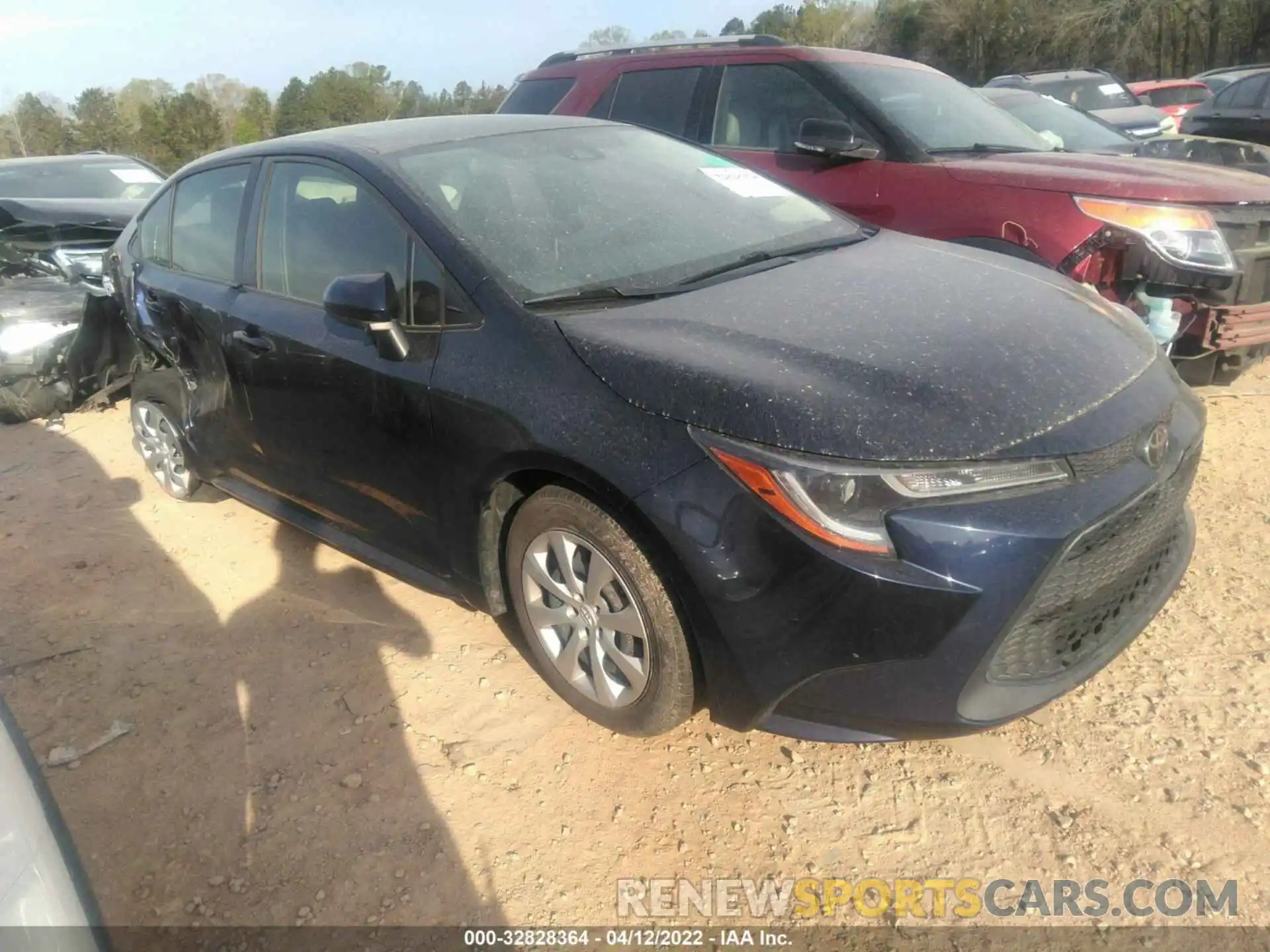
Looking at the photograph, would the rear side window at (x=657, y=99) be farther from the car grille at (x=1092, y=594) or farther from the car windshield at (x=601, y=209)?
the car grille at (x=1092, y=594)

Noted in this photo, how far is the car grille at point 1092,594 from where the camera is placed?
207 centimetres

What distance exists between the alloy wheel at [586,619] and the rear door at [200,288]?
1650mm

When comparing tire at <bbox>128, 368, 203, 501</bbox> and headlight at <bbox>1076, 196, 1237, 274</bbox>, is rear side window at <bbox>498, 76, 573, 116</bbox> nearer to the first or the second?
tire at <bbox>128, 368, 203, 501</bbox>

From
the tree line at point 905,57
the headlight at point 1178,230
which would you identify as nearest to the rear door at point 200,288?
the headlight at point 1178,230

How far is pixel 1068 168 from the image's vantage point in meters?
4.33

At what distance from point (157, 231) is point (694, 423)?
10.7 ft

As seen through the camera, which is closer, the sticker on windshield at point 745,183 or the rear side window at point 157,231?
the sticker on windshield at point 745,183

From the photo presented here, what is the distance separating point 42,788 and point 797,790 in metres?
1.73

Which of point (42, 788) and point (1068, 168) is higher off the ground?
point (1068, 168)

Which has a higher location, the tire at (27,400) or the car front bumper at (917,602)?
the car front bumper at (917,602)

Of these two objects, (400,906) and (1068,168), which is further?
(1068,168)

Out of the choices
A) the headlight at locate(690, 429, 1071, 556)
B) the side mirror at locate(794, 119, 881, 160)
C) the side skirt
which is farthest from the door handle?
the side mirror at locate(794, 119, 881, 160)

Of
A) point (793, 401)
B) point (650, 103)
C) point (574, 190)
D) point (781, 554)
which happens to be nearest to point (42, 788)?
point (781, 554)

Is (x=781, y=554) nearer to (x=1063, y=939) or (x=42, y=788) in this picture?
(x=1063, y=939)
